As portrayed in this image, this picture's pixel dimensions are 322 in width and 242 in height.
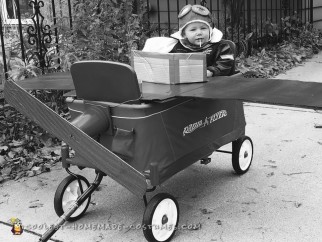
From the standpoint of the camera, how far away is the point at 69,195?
272 cm

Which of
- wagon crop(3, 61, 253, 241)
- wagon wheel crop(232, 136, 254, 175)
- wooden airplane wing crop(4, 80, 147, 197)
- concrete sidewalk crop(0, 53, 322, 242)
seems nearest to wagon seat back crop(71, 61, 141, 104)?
wagon crop(3, 61, 253, 241)

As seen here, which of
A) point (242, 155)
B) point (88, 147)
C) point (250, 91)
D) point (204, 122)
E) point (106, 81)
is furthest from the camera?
point (242, 155)

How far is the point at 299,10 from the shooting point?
9.28 m

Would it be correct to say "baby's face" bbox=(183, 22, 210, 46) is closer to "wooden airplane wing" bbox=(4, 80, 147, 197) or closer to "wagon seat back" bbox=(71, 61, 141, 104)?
"wagon seat back" bbox=(71, 61, 141, 104)

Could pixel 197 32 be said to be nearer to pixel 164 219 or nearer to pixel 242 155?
pixel 242 155

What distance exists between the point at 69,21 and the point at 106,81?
2.05 m

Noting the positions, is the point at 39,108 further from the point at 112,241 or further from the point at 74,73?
the point at 112,241

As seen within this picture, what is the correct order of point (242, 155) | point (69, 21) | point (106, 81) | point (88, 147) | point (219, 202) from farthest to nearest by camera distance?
point (69, 21)
point (242, 155)
point (219, 202)
point (106, 81)
point (88, 147)

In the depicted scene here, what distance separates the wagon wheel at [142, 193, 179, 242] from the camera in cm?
233

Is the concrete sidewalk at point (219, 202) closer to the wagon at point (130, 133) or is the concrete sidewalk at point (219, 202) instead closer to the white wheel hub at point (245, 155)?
the white wheel hub at point (245, 155)

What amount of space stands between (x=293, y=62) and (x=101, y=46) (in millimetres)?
3969

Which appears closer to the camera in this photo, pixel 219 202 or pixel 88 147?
pixel 88 147

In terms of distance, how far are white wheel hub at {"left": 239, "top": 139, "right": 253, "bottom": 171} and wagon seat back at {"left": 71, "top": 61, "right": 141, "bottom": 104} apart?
1123 millimetres

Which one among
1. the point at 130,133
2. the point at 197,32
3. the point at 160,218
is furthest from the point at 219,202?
the point at 197,32
